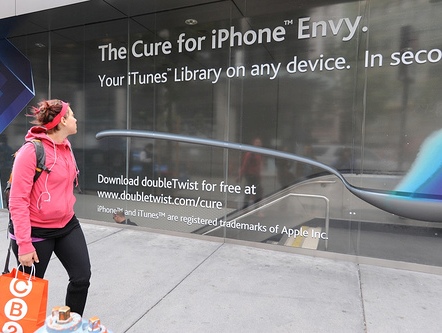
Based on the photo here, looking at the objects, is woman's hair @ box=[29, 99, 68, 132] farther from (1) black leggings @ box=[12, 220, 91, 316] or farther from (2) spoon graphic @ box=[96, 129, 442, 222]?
(2) spoon graphic @ box=[96, 129, 442, 222]

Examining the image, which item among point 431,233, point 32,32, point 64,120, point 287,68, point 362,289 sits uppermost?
point 32,32

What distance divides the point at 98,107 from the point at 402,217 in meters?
5.10

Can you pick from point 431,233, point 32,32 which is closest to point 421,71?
point 431,233

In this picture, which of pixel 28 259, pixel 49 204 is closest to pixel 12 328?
pixel 28 259

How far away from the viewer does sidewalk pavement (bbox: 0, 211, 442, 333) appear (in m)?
2.85

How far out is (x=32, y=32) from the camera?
641cm

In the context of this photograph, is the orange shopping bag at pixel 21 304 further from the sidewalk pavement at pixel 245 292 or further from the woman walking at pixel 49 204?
the sidewalk pavement at pixel 245 292

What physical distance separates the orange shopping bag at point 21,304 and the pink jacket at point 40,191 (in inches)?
8.4

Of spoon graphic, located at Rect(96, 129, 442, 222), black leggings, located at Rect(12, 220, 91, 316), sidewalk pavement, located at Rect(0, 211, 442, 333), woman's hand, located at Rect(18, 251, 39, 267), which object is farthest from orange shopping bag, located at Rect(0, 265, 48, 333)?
spoon graphic, located at Rect(96, 129, 442, 222)

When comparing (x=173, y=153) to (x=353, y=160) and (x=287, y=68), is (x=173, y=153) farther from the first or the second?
(x=353, y=160)

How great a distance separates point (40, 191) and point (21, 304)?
69 centimetres

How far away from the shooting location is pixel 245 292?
340 centimetres

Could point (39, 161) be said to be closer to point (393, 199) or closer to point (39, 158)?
point (39, 158)

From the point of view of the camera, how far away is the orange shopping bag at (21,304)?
74.2 inches
